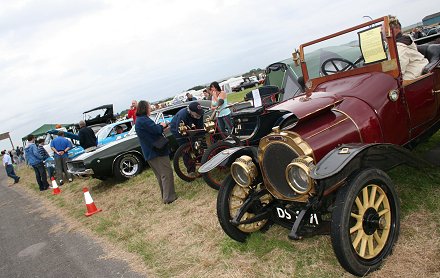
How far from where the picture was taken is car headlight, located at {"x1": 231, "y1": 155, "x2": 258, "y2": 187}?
338 centimetres

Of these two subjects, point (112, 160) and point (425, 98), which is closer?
point (425, 98)

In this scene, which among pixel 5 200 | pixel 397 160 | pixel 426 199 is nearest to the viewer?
pixel 397 160

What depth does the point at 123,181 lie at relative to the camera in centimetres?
862

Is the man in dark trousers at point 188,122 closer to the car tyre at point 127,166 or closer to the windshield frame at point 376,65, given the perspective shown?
the car tyre at point 127,166

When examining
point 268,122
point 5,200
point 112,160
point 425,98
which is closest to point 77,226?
point 112,160

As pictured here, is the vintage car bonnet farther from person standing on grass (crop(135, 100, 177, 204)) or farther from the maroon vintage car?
person standing on grass (crop(135, 100, 177, 204))

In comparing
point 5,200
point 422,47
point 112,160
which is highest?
point 422,47

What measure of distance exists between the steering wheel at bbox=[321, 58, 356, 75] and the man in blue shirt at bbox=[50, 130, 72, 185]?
8.43m

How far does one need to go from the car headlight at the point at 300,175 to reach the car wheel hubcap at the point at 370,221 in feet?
1.28

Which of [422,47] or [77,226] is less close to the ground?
[422,47]

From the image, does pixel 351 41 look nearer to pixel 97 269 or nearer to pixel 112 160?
pixel 97 269

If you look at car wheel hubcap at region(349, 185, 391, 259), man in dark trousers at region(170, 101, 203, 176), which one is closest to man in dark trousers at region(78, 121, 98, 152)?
man in dark trousers at region(170, 101, 203, 176)

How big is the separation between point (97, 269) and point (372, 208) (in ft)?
10.3

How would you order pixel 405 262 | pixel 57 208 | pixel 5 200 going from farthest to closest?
1. pixel 5 200
2. pixel 57 208
3. pixel 405 262
